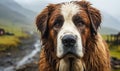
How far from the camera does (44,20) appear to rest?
517 inches

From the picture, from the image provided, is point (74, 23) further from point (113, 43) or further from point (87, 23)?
point (113, 43)

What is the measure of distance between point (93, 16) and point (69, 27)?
1.19 meters

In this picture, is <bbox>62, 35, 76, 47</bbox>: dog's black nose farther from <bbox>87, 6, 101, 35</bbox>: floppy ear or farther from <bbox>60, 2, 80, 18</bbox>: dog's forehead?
<bbox>87, 6, 101, 35</bbox>: floppy ear

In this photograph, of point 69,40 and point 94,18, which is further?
point 94,18

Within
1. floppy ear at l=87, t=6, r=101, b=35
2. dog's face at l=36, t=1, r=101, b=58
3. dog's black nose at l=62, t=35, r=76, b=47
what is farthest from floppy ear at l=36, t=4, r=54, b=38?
dog's black nose at l=62, t=35, r=76, b=47

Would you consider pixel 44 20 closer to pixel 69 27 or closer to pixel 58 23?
pixel 58 23

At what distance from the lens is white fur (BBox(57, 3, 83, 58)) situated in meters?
11.8

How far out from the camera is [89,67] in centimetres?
1298

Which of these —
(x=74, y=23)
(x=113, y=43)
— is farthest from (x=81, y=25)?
(x=113, y=43)

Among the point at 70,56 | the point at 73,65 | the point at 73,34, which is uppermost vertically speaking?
the point at 73,34

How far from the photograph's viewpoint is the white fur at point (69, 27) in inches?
463

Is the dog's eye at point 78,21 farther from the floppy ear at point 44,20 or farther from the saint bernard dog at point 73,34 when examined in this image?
the floppy ear at point 44,20

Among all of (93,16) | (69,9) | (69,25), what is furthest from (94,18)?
(69,25)

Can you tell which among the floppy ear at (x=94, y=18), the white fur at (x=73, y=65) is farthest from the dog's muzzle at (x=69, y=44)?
the floppy ear at (x=94, y=18)
